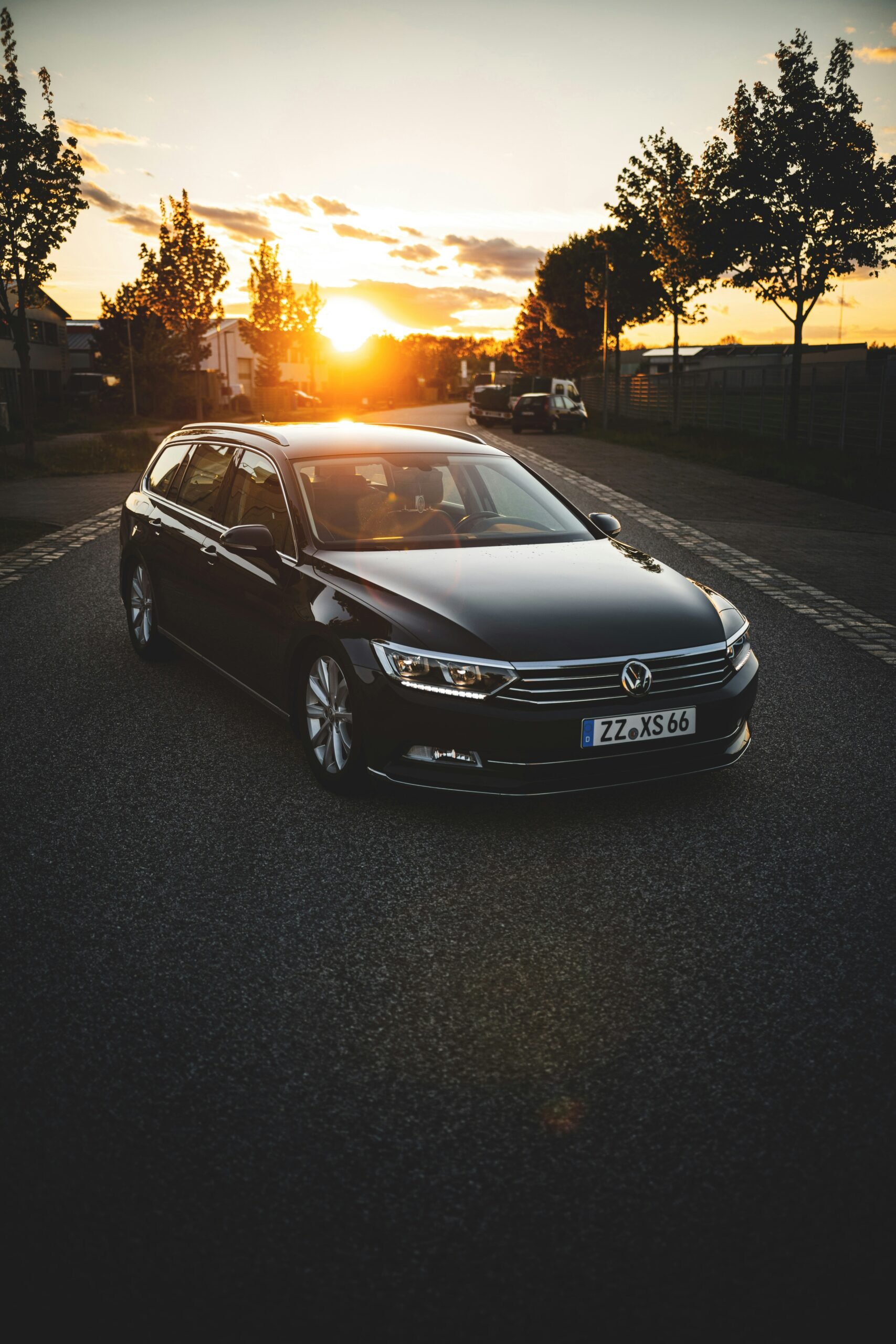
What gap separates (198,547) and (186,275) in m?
42.3

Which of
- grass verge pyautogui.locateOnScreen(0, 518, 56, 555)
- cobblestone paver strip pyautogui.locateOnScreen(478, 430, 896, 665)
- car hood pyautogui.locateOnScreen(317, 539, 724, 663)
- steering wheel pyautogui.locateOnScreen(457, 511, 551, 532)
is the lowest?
cobblestone paver strip pyautogui.locateOnScreen(478, 430, 896, 665)

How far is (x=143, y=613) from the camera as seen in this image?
291 inches

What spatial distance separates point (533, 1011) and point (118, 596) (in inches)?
295

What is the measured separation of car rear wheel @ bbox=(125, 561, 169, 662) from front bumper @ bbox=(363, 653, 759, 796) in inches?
120

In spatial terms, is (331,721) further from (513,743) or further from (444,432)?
(444,432)

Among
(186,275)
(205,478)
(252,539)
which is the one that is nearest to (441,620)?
(252,539)

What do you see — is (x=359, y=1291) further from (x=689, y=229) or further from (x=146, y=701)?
(x=689, y=229)

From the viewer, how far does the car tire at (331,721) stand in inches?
185

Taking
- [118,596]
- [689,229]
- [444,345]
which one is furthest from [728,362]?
[444,345]

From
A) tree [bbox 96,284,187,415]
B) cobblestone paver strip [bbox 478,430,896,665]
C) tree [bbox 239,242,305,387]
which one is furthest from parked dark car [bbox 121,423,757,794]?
tree [bbox 239,242,305,387]

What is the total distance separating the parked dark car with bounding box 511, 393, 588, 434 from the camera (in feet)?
131

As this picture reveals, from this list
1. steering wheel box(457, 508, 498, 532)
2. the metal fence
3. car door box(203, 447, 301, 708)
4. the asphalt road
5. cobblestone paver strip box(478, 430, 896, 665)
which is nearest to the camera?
the asphalt road

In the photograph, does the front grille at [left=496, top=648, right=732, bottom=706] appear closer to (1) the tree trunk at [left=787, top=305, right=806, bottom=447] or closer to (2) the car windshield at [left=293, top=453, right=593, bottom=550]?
(2) the car windshield at [left=293, top=453, right=593, bottom=550]

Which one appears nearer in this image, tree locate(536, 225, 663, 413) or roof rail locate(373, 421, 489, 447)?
roof rail locate(373, 421, 489, 447)
